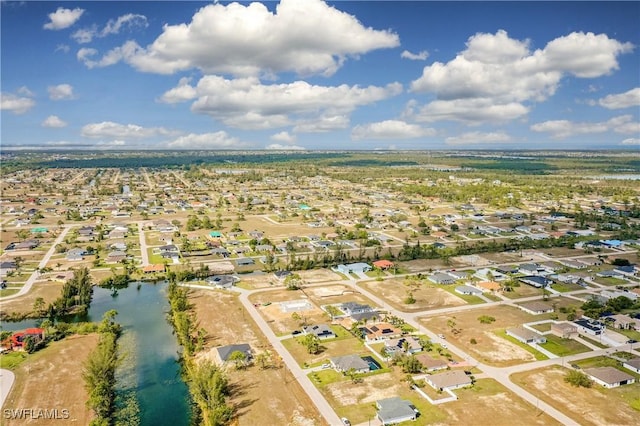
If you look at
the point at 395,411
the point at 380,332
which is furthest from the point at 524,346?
the point at 395,411

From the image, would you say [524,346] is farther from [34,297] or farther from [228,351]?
[34,297]

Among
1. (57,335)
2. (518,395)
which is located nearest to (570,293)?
(518,395)

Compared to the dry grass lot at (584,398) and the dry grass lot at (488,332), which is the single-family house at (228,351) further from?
the dry grass lot at (584,398)

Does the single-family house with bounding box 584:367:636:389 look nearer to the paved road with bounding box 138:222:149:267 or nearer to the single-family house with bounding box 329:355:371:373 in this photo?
the single-family house with bounding box 329:355:371:373

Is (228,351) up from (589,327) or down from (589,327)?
down

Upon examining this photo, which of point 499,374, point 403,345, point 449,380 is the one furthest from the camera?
point 403,345

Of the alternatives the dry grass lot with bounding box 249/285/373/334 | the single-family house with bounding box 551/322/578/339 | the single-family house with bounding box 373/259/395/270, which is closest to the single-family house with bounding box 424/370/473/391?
the single-family house with bounding box 551/322/578/339

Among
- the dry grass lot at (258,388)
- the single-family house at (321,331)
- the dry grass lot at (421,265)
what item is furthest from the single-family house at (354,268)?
the single-family house at (321,331)
